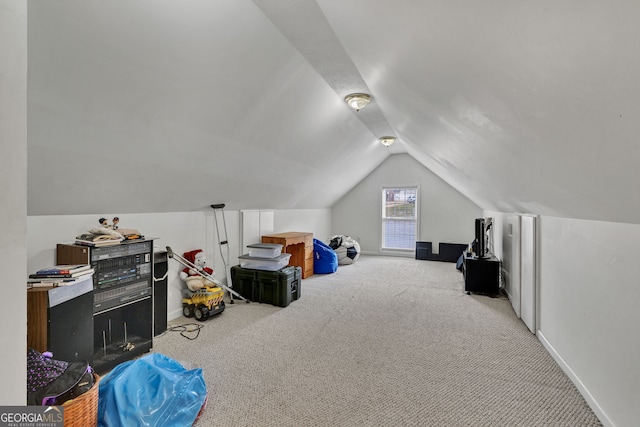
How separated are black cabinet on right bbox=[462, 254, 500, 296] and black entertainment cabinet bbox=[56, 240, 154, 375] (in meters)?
4.17

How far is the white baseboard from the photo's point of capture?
1.68 meters

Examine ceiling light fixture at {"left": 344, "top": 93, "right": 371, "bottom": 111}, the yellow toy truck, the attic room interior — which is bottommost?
the yellow toy truck

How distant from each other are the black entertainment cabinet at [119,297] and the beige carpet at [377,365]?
275 millimetres

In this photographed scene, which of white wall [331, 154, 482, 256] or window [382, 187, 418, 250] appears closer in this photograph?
white wall [331, 154, 482, 256]

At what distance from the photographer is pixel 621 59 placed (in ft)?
2.31

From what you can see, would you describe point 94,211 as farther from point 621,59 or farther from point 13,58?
point 621,59

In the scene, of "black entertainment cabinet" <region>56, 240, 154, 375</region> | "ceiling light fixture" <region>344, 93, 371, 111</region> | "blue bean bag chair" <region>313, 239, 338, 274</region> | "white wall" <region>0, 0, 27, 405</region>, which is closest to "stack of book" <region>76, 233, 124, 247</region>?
"black entertainment cabinet" <region>56, 240, 154, 375</region>

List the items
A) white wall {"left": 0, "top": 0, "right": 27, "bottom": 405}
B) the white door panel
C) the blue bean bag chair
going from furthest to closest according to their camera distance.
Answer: the blue bean bag chair → the white door panel → white wall {"left": 0, "top": 0, "right": 27, "bottom": 405}

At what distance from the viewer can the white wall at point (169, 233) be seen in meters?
2.26

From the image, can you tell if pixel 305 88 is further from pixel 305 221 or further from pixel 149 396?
pixel 305 221

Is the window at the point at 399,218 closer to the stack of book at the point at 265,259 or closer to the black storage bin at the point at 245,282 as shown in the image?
the stack of book at the point at 265,259

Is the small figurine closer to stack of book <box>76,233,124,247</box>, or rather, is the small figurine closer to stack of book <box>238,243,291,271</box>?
stack of book <box>238,243,291,271</box>

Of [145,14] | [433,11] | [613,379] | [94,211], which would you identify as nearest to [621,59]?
[433,11]

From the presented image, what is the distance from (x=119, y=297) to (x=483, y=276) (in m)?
A: 4.53
